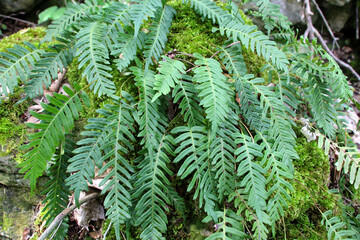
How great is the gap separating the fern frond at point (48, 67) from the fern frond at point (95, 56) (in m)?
0.16

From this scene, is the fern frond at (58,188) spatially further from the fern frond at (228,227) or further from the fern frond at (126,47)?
the fern frond at (228,227)

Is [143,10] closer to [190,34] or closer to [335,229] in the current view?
[190,34]

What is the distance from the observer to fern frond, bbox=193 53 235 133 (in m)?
1.43

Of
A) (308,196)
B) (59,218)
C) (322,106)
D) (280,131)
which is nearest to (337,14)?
(322,106)

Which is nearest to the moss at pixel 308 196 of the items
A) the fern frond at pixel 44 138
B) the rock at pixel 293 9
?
the fern frond at pixel 44 138

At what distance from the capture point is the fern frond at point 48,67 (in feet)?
6.09

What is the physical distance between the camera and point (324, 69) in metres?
1.90

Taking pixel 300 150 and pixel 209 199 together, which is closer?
pixel 209 199

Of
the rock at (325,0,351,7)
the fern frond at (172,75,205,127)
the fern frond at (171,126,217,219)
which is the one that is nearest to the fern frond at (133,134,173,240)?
the fern frond at (171,126,217,219)

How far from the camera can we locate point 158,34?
75.0 inches

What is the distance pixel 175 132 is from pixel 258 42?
A: 948 millimetres

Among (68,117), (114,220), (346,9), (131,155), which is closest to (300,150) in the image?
(131,155)

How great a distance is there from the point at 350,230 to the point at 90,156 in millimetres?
1822

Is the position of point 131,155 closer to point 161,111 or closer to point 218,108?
point 161,111
